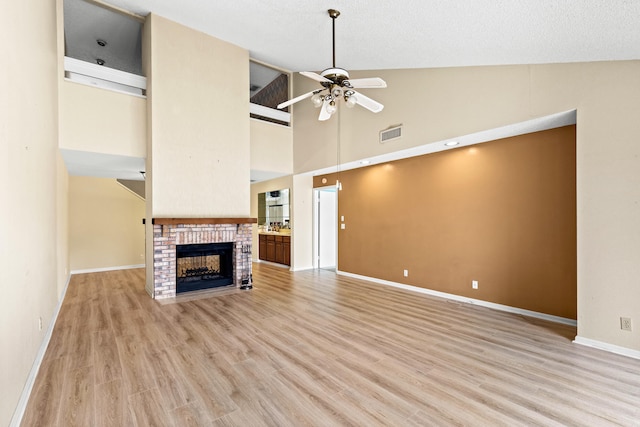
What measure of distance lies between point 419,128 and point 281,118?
11.7 feet

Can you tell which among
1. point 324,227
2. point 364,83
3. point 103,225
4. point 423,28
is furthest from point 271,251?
point 423,28

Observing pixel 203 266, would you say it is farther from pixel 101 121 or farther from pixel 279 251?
pixel 101 121

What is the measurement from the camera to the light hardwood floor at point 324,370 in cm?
204

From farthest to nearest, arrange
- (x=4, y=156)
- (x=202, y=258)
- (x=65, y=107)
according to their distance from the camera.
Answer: (x=202, y=258) → (x=65, y=107) → (x=4, y=156)

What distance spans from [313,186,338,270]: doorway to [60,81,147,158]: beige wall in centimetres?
409

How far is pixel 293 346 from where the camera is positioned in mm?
3123

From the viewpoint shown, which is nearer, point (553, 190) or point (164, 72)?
point (553, 190)

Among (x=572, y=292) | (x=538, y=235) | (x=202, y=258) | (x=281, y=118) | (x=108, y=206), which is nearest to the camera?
(x=572, y=292)

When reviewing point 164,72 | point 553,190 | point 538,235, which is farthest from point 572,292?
point 164,72

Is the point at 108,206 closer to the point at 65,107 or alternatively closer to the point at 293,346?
the point at 65,107

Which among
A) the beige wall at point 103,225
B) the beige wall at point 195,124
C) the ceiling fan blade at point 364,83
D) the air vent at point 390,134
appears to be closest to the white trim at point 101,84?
the beige wall at point 195,124

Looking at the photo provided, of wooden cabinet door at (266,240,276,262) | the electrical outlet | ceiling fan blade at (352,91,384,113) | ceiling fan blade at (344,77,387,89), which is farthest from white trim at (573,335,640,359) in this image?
wooden cabinet door at (266,240,276,262)

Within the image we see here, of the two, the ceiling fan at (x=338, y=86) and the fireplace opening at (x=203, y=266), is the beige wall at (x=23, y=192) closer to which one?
the fireplace opening at (x=203, y=266)

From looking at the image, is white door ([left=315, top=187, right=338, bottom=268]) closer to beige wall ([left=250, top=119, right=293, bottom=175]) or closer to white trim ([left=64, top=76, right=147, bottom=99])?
beige wall ([left=250, top=119, right=293, bottom=175])
